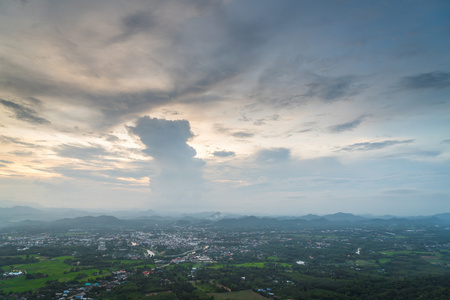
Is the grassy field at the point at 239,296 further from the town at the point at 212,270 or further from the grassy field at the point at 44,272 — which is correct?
the grassy field at the point at 44,272

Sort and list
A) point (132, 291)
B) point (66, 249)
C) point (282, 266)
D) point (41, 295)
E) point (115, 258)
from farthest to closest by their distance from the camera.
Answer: point (66, 249) → point (115, 258) → point (282, 266) → point (132, 291) → point (41, 295)

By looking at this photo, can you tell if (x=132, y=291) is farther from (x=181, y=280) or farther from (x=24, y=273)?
(x=24, y=273)

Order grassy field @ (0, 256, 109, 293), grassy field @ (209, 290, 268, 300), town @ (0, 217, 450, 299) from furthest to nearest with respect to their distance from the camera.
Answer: grassy field @ (0, 256, 109, 293) < town @ (0, 217, 450, 299) < grassy field @ (209, 290, 268, 300)

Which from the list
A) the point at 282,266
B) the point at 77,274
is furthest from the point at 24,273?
the point at 282,266

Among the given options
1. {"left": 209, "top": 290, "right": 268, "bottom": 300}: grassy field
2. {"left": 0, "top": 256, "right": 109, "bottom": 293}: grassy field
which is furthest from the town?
{"left": 209, "top": 290, "right": 268, "bottom": 300}: grassy field

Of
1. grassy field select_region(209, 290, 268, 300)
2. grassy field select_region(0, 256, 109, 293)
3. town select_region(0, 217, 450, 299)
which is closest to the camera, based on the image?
grassy field select_region(209, 290, 268, 300)

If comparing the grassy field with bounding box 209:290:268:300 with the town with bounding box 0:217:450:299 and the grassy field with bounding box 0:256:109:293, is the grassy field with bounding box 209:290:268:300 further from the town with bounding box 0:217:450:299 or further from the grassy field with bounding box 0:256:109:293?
the grassy field with bounding box 0:256:109:293

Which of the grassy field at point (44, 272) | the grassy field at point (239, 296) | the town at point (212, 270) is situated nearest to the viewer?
the grassy field at point (239, 296)

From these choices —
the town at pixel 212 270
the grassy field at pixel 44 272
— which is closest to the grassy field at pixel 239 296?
the town at pixel 212 270
